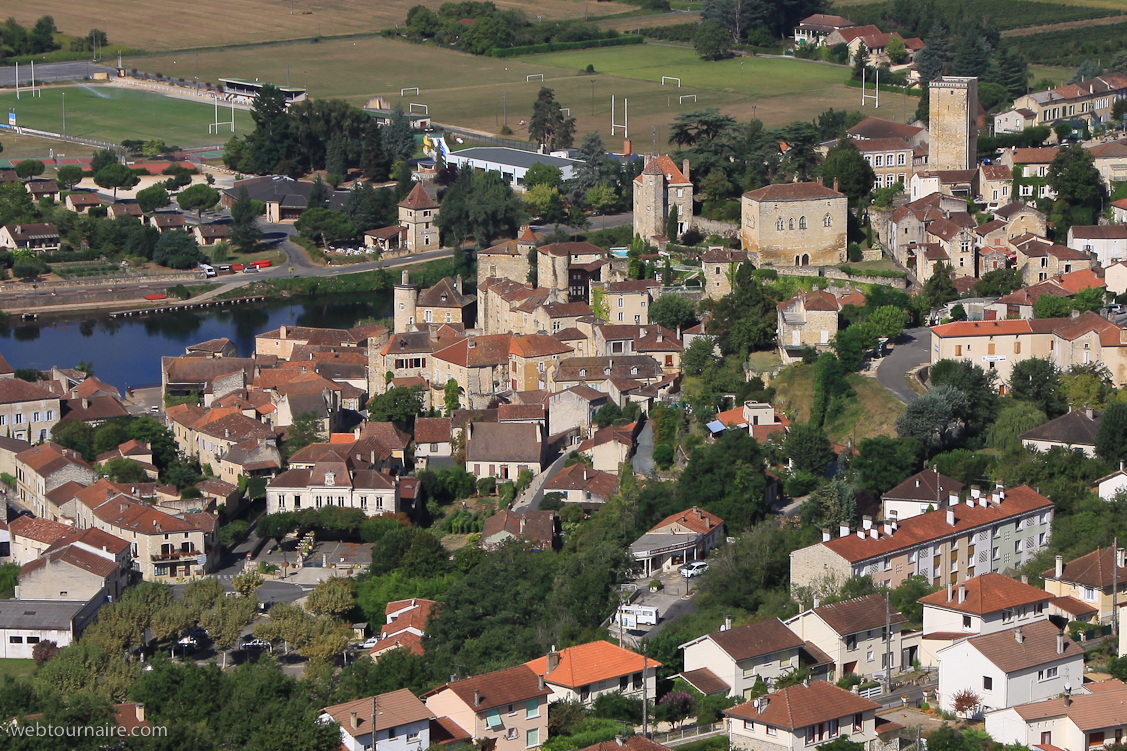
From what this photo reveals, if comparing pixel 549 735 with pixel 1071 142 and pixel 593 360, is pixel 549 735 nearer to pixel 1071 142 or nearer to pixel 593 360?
pixel 593 360

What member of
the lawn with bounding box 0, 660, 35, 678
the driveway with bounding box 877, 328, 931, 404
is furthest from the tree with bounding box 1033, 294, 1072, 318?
the lawn with bounding box 0, 660, 35, 678

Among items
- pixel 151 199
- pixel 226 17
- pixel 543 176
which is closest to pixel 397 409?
pixel 543 176

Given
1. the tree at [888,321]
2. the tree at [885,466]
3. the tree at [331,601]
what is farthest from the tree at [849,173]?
the tree at [331,601]

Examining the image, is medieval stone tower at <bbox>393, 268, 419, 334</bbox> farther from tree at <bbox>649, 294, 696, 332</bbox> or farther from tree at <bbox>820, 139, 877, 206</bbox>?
tree at <bbox>820, 139, 877, 206</bbox>

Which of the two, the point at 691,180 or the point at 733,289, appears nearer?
the point at 733,289

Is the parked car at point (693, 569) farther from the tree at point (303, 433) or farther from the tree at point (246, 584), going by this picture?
the tree at point (303, 433)

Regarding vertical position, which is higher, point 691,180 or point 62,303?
point 691,180

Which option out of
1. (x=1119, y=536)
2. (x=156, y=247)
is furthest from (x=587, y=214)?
(x=1119, y=536)
